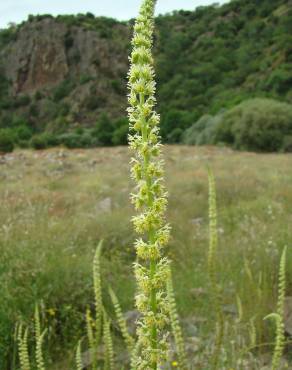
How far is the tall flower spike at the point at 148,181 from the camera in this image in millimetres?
1982

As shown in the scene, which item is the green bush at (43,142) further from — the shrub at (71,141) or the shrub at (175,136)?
the shrub at (175,136)

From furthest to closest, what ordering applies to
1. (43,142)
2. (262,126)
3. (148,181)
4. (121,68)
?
(121,68), (43,142), (262,126), (148,181)

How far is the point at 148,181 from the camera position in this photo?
198cm

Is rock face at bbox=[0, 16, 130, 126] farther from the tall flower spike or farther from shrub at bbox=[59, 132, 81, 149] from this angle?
the tall flower spike

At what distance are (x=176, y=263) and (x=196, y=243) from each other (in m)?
0.66

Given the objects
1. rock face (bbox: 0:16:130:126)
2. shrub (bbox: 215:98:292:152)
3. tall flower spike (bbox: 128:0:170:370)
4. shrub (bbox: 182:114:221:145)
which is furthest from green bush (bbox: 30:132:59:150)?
tall flower spike (bbox: 128:0:170:370)

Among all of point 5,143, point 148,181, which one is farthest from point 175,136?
point 148,181

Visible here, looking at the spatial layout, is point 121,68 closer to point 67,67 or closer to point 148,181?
point 67,67

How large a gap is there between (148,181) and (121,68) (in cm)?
7429

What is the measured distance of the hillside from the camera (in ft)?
172

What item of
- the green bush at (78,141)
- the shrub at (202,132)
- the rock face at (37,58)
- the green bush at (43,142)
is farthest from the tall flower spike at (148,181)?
the rock face at (37,58)

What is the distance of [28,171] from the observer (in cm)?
1873

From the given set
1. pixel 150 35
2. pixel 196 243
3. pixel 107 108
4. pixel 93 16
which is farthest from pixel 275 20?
pixel 150 35

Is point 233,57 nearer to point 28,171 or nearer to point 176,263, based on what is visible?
point 28,171
